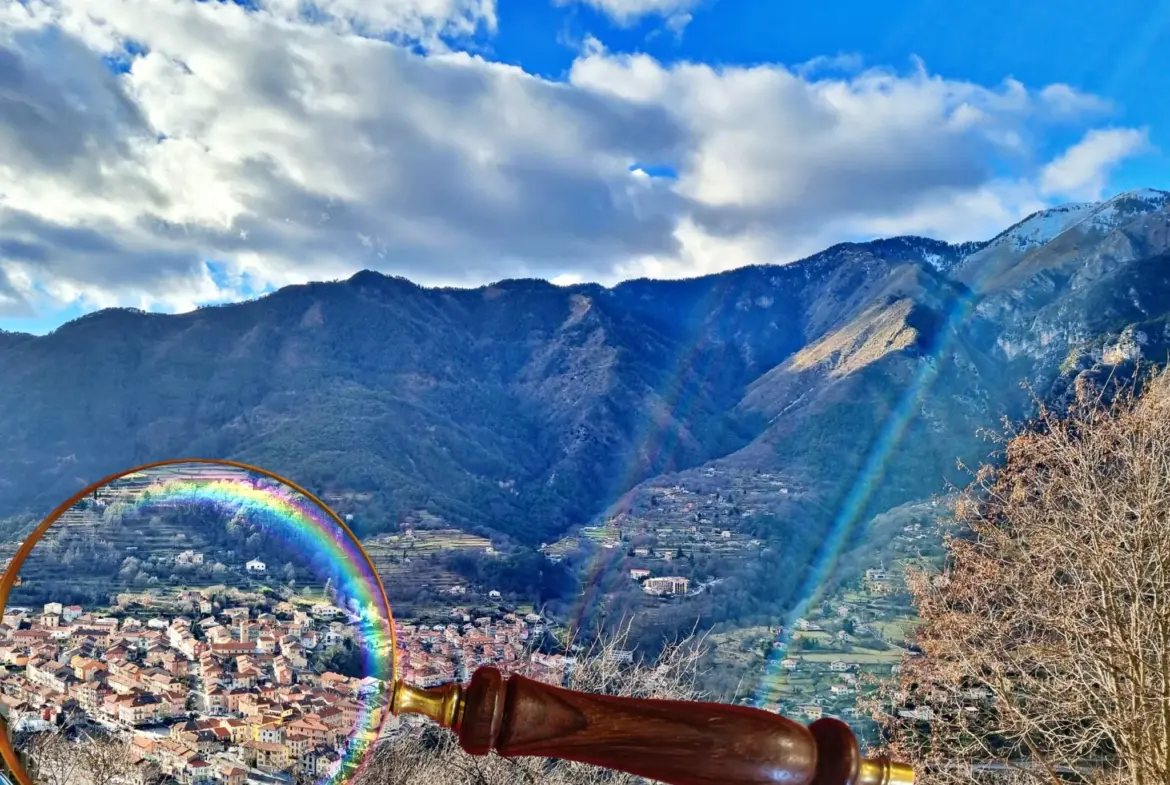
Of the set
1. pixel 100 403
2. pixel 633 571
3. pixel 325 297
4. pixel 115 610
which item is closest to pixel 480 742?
pixel 115 610

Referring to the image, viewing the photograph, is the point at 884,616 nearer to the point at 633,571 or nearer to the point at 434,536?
the point at 633,571

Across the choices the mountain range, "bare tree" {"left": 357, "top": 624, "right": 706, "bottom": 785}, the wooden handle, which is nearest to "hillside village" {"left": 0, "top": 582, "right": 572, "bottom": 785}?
the wooden handle

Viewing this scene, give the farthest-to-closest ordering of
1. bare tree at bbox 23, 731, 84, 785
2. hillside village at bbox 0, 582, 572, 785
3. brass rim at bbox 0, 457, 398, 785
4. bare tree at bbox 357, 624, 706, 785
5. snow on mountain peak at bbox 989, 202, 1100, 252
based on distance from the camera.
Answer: snow on mountain peak at bbox 989, 202, 1100, 252 → bare tree at bbox 357, 624, 706, 785 → bare tree at bbox 23, 731, 84, 785 → hillside village at bbox 0, 582, 572, 785 → brass rim at bbox 0, 457, 398, 785

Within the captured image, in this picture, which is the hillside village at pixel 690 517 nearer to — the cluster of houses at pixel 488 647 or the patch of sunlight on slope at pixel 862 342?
the patch of sunlight on slope at pixel 862 342

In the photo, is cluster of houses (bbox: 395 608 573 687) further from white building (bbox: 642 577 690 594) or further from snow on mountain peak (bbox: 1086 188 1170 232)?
snow on mountain peak (bbox: 1086 188 1170 232)

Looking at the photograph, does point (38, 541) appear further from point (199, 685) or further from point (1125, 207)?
point (1125, 207)

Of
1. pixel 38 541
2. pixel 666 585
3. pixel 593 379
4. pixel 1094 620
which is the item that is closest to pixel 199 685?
pixel 38 541

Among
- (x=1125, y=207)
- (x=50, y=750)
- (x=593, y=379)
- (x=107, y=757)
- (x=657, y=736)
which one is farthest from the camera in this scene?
(x=1125, y=207)
